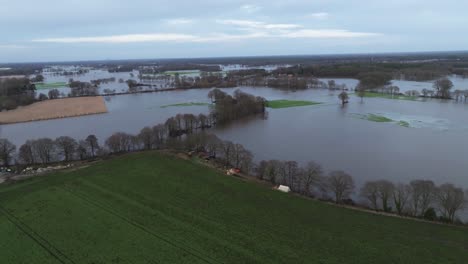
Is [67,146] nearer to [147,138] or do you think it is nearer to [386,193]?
[147,138]

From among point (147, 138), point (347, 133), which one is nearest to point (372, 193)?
point (347, 133)

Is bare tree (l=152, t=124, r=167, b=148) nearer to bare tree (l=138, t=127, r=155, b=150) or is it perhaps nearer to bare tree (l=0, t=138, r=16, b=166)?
bare tree (l=138, t=127, r=155, b=150)

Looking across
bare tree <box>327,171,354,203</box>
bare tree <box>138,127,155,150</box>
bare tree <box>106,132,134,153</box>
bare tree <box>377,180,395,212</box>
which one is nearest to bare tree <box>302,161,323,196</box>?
bare tree <box>327,171,354,203</box>

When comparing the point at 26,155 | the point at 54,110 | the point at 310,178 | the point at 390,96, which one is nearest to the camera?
the point at 310,178

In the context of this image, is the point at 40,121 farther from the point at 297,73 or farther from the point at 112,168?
the point at 297,73

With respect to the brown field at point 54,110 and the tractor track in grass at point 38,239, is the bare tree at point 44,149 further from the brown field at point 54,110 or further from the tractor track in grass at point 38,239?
the brown field at point 54,110

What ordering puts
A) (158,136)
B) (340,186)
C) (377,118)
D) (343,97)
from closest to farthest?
(340,186) < (158,136) < (377,118) < (343,97)
